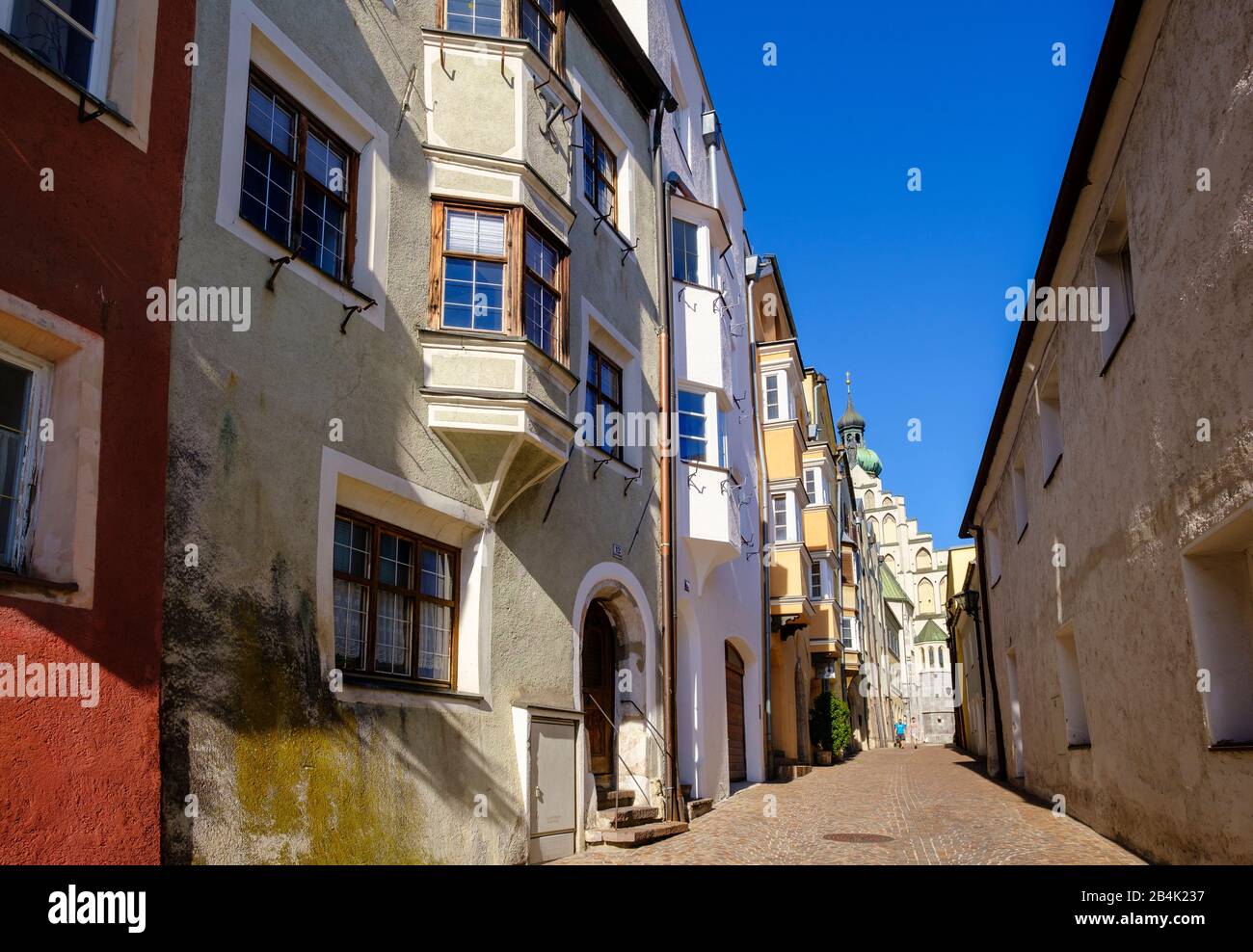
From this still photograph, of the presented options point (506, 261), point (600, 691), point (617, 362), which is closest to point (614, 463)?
point (617, 362)

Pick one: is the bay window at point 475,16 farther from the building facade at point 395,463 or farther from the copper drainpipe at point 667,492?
the copper drainpipe at point 667,492

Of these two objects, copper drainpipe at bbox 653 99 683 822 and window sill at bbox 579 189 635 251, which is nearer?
window sill at bbox 579 189 635 251

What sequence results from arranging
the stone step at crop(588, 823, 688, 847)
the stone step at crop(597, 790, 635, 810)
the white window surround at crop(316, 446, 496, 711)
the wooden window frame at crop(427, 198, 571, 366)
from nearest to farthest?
the white window surround at crop(316, 446, 496, 711), the wooden window frame at crop(427, 198, 571, 366), the stone step at crop(588, 823, 688, 847), the stone step at crop(597, 790, 635, 810)

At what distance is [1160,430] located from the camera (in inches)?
340

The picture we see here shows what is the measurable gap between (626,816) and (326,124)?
28.0ft

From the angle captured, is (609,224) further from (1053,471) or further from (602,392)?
(1053,471)

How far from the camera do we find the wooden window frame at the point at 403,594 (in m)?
9.49

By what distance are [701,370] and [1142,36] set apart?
10.5m

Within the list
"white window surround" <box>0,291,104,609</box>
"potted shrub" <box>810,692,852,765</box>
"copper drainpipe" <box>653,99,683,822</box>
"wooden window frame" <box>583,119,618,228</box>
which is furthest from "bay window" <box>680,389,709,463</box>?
"potted shrub" <box>810,692,852,765</box>

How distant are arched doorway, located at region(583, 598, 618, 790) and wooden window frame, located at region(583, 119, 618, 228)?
5.78 metres

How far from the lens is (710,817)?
15.7 m

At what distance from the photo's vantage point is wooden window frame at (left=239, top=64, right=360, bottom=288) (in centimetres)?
892

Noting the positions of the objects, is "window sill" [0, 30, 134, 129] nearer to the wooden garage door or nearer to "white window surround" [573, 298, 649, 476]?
"white window surround" [573, 298, 649, 476]
